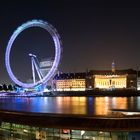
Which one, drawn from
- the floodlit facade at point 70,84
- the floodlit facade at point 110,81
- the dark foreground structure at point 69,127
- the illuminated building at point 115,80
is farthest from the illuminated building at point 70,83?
the dark foreground structure at point 69,127

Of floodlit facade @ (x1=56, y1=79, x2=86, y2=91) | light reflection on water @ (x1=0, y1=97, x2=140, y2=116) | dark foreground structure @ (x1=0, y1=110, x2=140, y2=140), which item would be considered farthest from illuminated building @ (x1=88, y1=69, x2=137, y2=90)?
dark foreground structure @ (x1=0, y1=110, x2=140, y2=140)

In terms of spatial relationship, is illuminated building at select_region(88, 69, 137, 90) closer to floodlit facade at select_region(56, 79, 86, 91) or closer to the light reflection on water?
floodlit facade at select_region(56, 79, 86, 91)

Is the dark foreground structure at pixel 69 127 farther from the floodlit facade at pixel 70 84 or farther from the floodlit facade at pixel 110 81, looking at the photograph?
the floodlit facade at pixel 70 84

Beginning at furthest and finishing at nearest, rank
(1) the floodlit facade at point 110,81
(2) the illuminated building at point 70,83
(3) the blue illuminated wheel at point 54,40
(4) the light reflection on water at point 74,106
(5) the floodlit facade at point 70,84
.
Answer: (5) the floodlit facade at point 70,84
(2) the illuminated building at point 70,83
(1) the floodlit facade at point 110,81
(3) the blue illuminated wheel at point 54,40
(4) the light reflection on water at point 74,106

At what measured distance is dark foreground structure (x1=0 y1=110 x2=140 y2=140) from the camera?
9.23 metres

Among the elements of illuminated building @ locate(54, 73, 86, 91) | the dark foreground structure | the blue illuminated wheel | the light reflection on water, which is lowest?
the light reflection on water

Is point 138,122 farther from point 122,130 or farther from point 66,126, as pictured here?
point 66,126

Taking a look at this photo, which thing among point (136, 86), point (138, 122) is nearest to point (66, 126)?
point (138, 122)

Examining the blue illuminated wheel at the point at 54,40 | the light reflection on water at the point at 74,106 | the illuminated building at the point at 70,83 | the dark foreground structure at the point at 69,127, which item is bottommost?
the light reflection on water at the point at 74,106

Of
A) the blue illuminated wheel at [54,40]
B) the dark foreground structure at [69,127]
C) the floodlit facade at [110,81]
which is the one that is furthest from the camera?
the floodlit facade at [110,81]

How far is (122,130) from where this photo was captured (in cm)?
891

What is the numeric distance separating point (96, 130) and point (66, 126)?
1.07 m

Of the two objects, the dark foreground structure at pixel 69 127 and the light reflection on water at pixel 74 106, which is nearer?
the dark foreground structure at pixel 69 127

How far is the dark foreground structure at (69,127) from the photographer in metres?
9.23
